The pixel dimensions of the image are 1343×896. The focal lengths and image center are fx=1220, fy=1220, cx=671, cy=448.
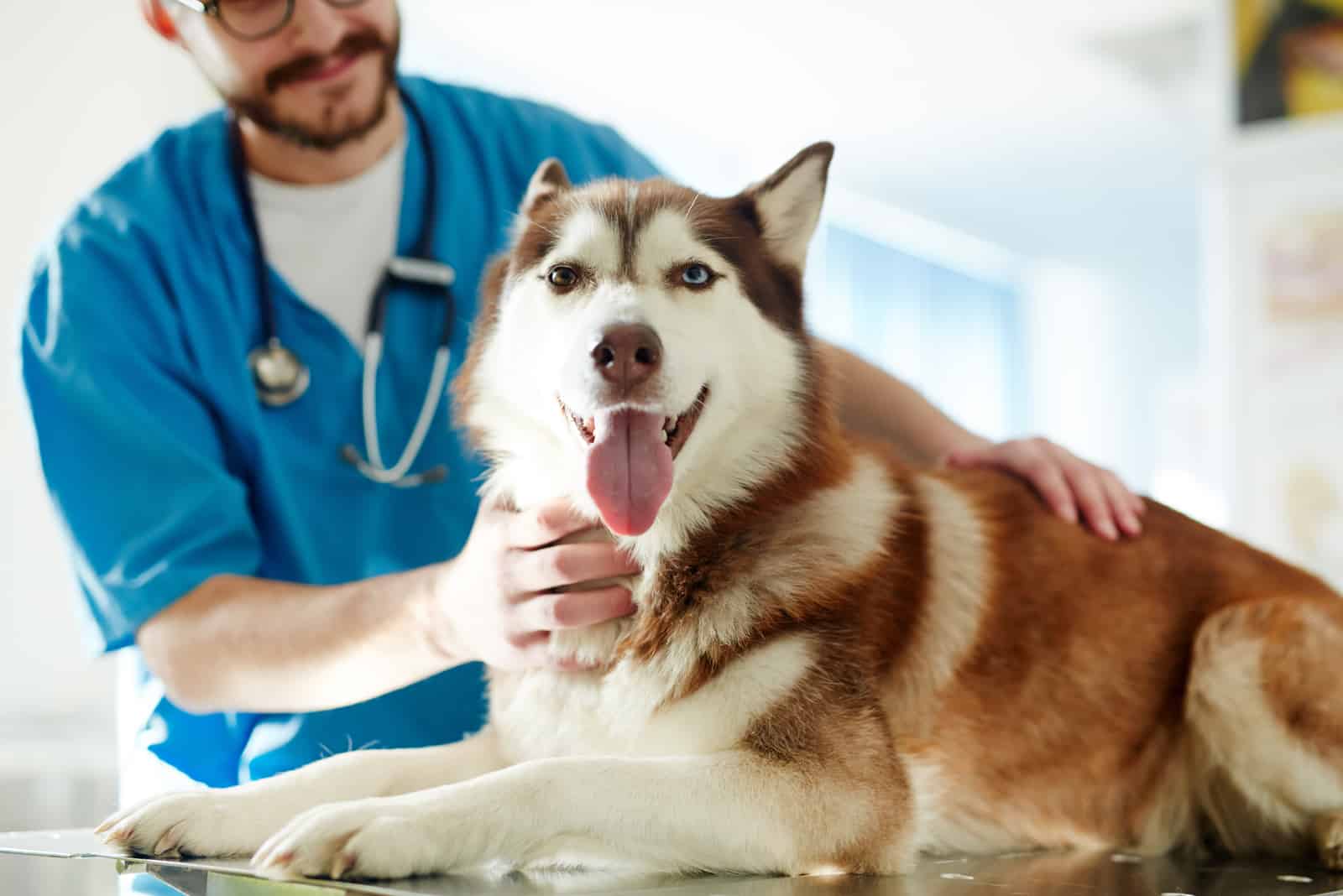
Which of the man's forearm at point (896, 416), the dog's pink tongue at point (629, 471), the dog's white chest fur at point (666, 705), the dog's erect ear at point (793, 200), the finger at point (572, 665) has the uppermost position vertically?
the dog's erect ear at point (793, 200)

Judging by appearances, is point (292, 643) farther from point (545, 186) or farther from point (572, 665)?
point (545, 186)

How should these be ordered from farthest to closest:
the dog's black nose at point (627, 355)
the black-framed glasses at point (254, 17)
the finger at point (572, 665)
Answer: the black-framed glasses at point (254, 17) < the finger at point (572, 665) < the dog's black nose at point (627, 355)

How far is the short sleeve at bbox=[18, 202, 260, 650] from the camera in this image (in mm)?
1626

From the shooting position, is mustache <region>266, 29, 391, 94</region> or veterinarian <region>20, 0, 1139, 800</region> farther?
mustache <region>266, 29, 391, 94</region>

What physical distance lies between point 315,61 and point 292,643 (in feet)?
2.90

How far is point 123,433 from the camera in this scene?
5.50ft

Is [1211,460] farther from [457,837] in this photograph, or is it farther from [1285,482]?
[457,837]

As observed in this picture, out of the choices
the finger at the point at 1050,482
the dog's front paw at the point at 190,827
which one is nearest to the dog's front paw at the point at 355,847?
the dog's front paw at the point at 190,827

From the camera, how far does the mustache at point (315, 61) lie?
1823 millimetres

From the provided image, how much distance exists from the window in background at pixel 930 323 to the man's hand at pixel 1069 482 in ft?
21.2

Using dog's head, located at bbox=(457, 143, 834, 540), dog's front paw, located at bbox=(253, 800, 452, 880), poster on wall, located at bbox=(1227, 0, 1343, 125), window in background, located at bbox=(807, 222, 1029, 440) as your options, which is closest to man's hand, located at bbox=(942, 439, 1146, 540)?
dog's head, located at bbox=(457, 143, 834, 540)

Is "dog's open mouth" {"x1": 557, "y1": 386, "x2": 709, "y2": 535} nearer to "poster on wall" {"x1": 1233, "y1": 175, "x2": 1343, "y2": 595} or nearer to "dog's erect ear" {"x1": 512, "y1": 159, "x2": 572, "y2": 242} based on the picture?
"dog's erect ear" {"x1": 512, "y1": 159, "x2": 572, "y2": 242}

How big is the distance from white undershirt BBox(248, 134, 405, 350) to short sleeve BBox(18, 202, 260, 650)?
0.62 ft

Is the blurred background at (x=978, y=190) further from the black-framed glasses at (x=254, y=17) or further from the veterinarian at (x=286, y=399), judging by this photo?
the black-framed glasses at (x=254, y=17)
